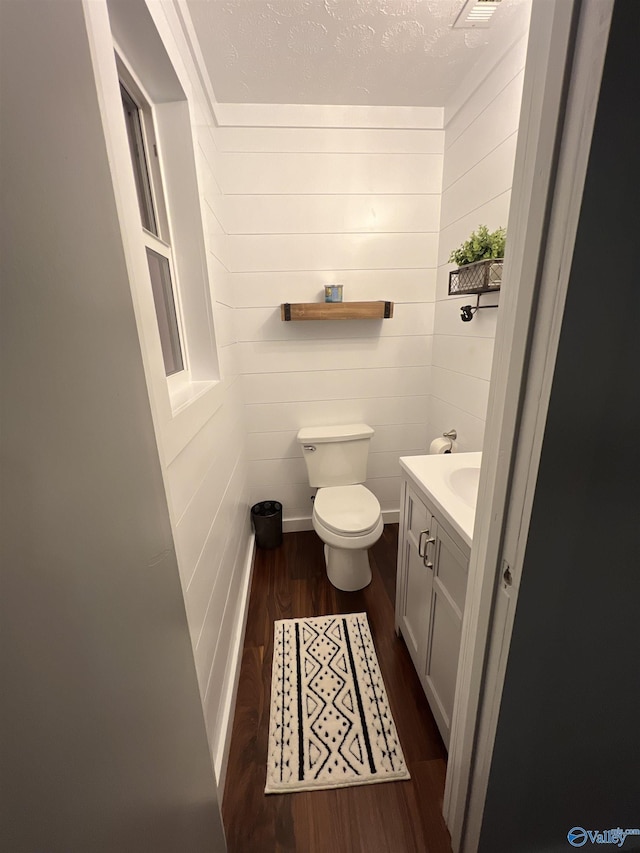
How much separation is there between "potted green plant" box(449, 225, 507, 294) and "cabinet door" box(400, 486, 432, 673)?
34.4 inches

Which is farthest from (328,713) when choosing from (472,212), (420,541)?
(472,212)

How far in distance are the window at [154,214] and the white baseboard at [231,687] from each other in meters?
1.14

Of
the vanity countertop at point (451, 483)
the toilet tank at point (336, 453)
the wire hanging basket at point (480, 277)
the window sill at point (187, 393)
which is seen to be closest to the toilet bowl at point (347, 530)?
the toilet tank at point (336, 453)

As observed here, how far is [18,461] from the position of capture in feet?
0.88

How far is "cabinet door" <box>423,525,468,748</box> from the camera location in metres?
0.94

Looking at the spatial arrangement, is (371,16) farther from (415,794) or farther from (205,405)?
(415,794)

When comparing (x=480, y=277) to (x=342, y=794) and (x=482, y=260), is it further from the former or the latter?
(x=342, y=794)

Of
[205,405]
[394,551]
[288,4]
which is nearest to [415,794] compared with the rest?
[394,551]

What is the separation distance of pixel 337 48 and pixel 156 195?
97cm

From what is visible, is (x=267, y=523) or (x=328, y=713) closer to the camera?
(x=328, y=713)

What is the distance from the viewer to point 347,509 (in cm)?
177

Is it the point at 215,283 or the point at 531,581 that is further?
the point at 215,283

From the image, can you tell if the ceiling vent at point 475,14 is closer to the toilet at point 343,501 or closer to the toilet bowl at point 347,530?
the toilet at point 343,501

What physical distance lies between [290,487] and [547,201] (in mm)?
2026
